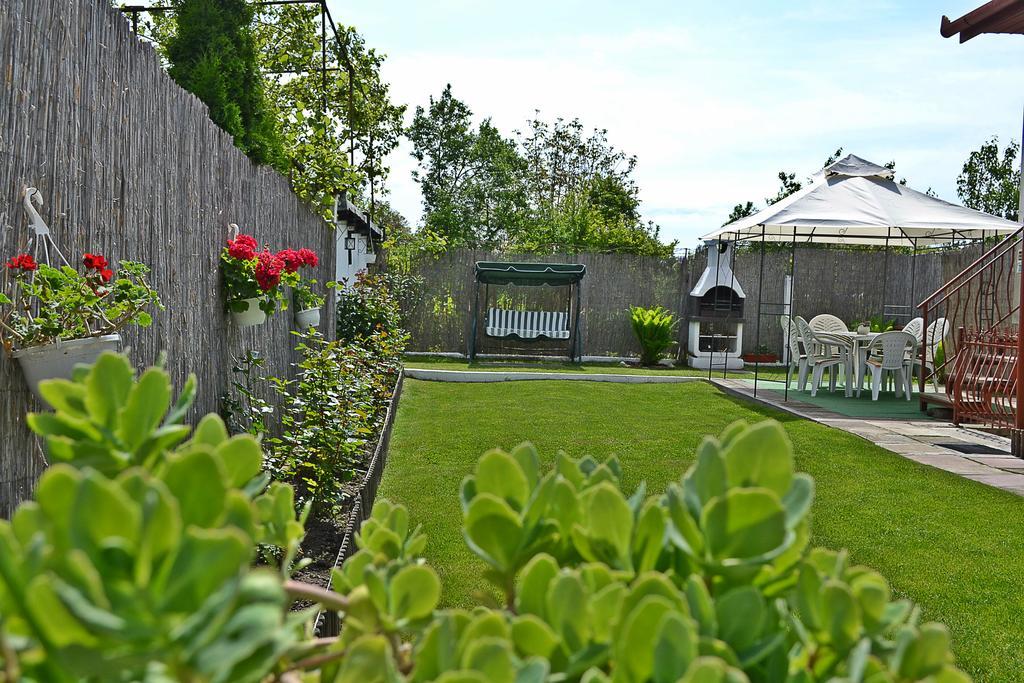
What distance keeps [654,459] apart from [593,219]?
21222mm

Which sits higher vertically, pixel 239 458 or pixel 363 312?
pixel 363 312

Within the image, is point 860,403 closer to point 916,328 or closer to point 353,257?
point 916,328

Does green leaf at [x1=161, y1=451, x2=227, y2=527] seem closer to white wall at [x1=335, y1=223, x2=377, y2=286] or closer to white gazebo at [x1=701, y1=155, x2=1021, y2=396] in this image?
white gazebo at [x1=701, y1=155, x2=1021, y2=396]

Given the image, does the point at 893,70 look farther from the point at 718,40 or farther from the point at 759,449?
the point at 759,449

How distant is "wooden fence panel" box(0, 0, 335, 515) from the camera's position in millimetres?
2287

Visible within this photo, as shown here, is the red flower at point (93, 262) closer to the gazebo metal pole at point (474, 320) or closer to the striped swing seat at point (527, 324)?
the gazebo metal pole at point (474, 320)

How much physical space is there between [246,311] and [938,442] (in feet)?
19.3

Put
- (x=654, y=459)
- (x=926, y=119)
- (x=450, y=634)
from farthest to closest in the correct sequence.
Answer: (x=926, y=119) → (x=654, y=459) → (x=450, y=634)

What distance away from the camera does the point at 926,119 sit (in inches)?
875

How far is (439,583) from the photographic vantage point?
23.3 inches

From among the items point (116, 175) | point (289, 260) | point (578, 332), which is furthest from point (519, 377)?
point (116, 175)

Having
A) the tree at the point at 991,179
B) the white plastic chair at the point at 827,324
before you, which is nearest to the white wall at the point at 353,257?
the white plastic chair at the point at 827,324

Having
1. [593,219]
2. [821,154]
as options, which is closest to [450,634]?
[593,219]

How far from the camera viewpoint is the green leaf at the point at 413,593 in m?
0.63
